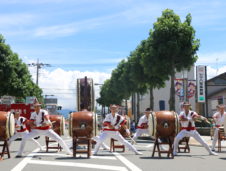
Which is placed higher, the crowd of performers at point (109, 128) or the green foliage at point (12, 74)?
the green foliage at point (12, 74)

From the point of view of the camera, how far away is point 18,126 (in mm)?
16531

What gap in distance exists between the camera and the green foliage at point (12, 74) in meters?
37.5

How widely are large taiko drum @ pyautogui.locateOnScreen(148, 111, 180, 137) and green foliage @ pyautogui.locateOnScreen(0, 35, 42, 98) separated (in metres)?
24.9

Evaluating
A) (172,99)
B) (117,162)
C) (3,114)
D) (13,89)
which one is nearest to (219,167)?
(117,162)

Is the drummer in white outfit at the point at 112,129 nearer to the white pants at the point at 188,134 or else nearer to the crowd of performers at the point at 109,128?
the crowd of performers at the point at 109,128

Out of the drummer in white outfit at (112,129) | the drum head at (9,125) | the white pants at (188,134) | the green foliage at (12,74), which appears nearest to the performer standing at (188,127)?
the white pants at (188,134)

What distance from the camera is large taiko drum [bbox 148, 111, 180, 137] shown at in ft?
47.6

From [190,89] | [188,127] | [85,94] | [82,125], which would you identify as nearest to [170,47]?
[190,89]

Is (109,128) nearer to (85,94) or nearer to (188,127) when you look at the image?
(188,127)

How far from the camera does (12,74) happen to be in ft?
126

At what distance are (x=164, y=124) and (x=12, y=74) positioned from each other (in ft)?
85.7

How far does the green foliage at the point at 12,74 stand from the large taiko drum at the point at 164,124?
2491 centimetres

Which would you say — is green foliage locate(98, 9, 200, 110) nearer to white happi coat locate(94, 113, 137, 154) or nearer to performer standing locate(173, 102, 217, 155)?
performer standing locate(173, 102, 217, 155)

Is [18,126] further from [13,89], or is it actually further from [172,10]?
[13,89]
